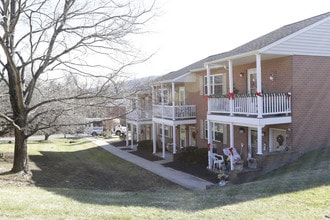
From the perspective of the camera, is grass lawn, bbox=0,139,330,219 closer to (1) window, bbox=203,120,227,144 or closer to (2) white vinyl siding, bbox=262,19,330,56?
(2) white vinyl siding, bbox=262,19,330,56

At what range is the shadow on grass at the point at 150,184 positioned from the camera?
8781 millimetres

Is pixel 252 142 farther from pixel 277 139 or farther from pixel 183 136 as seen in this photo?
pixel 183 136

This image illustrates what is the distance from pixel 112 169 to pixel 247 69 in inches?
368

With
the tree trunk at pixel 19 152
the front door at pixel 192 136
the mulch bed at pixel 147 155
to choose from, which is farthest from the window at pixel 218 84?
the tree trunk at pixel 19 152

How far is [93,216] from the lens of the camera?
6828mm

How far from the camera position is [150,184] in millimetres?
15500

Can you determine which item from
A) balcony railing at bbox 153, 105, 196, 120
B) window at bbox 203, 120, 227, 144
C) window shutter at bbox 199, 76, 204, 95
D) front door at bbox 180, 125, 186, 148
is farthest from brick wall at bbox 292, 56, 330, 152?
front door at bbox 180, 125, 186, 148

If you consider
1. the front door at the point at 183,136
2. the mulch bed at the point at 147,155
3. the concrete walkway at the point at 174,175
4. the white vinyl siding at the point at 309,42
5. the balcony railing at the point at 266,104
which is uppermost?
the white vinyl siding at the point at 309,42

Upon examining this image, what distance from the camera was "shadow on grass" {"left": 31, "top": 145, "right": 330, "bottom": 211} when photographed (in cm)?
878

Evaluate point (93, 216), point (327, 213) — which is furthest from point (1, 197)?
point (327, 213)

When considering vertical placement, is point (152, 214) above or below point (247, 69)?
below

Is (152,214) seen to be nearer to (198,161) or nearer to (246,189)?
(246,189)

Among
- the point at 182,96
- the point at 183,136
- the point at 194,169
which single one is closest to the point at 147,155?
the point at 183,136

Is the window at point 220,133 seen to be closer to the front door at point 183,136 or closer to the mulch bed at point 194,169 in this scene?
the mulch bed at point 194,169
